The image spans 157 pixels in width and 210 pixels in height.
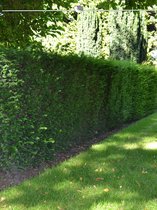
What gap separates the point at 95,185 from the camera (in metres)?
5.47

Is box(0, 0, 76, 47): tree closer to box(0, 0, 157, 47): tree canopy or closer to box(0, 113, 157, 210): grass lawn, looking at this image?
box(0, 0, 157, 47): tree canopy

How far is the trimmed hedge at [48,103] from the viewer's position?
5.72 m

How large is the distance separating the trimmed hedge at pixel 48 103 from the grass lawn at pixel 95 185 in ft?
1.54

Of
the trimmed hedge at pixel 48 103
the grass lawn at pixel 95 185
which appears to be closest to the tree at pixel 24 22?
the trimmed hedge at pixel 48 103

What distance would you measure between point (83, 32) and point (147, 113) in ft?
29.7

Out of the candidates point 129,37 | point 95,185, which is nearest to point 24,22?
point 95,185

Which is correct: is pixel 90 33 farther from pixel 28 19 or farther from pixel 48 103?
pixel 48 103

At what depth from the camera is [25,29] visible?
922 cm

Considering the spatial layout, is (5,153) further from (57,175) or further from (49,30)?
A: (49,30)

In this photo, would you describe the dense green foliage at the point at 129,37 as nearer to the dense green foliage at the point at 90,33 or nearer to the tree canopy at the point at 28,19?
the dense green foliage at the point at 90,33

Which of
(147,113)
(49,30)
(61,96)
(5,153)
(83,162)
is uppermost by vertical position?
(49,30)

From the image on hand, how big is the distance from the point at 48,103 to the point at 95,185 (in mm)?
1782

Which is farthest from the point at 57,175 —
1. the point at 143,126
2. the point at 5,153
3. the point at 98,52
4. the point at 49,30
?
the point at 98,52

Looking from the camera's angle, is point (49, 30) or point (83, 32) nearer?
point (49, 30)
